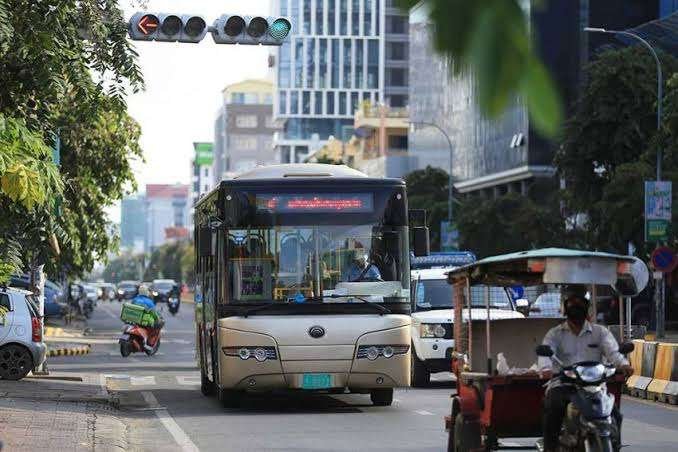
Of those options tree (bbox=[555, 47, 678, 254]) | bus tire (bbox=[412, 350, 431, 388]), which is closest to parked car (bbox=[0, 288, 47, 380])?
bus tire (bbox=[412, 350, 431, 388])

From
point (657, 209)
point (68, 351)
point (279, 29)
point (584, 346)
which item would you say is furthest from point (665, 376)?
point (68, 351)

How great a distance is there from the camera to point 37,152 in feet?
41.5

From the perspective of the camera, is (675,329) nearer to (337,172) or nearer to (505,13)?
(337,172)

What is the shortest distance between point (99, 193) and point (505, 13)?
3303 centimetres

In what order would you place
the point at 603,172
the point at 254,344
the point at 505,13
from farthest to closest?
the point at 603,172 → the point at 254,344 → the point at 505,13

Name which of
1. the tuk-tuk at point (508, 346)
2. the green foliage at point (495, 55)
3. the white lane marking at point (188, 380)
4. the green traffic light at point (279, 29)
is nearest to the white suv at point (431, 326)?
the white lane marking at point (188, 380)

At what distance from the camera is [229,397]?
19.5m

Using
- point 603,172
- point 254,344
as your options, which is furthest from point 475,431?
point 603,172

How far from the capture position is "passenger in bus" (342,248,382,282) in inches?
728

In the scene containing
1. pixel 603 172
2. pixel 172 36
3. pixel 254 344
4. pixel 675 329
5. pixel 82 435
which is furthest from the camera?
pixel 675 329

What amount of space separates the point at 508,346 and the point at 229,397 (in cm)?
795

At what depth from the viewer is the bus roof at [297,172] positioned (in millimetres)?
19516

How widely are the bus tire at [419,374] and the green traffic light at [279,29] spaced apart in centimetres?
671

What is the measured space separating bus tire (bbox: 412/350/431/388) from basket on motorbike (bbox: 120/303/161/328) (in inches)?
510
